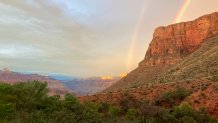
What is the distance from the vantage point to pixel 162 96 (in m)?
45.7

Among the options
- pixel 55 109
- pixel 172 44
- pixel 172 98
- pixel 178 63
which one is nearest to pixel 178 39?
pixel 172 44

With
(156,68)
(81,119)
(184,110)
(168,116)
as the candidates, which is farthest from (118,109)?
(156,68)

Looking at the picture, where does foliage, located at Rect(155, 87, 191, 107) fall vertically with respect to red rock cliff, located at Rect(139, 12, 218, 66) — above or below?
below

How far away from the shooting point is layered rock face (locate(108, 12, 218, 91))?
447 feet

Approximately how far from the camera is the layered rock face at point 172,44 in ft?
447

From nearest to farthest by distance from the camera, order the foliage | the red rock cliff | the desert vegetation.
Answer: the desert vegetation → the foliage → the red rock cliff

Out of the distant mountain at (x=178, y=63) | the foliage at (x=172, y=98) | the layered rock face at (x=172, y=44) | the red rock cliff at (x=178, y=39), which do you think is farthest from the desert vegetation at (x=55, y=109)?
the red rock cliff at (x=178, y=39)

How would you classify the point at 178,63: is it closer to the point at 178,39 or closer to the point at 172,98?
the point at 178,39

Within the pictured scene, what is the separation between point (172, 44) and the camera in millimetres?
154750

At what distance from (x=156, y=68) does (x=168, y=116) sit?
361ft

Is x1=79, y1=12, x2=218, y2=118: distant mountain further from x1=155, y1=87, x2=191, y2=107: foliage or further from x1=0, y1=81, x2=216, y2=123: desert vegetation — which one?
x1=0, y1=81, x2=216, y2=123: desert vegetation

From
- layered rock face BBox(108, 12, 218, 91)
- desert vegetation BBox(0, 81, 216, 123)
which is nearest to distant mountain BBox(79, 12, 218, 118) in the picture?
layered rock face BBox(108, 12, 218, 91)

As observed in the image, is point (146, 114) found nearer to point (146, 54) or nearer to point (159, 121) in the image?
point (159, 121)

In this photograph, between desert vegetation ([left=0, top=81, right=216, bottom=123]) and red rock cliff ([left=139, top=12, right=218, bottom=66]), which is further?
red rock cliff ([left=139, top=12, right=218, bottom=66])
